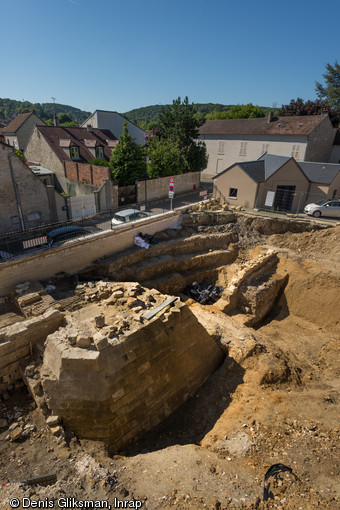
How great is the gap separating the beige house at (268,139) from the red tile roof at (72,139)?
Result: 13.3 metres

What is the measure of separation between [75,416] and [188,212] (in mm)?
16288

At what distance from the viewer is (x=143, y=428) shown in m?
9.27

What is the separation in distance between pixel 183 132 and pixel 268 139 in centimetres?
1076

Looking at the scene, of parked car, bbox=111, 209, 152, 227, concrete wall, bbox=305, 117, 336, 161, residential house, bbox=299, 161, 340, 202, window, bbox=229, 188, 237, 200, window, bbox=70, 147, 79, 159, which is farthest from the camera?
concrete wall, bbox=305, 117, 336, 161

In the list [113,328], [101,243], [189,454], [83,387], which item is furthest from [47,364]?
[101,243]

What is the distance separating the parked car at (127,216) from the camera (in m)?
18.2

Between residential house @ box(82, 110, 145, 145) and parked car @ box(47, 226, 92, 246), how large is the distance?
25528 mm

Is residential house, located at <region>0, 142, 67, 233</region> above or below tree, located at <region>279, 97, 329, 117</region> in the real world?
below

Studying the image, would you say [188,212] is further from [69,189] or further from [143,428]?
[143,428]

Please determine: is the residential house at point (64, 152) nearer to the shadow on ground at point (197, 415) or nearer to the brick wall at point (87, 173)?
the brick wall at point (87, 173)

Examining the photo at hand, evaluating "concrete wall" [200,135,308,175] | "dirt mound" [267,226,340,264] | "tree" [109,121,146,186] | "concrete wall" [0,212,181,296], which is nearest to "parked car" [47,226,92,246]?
"concrete wall" [0,212,181,296]

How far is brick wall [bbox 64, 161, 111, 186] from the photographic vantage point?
21719 millimetres

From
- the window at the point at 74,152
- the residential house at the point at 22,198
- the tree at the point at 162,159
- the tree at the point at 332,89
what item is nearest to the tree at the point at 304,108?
the tree at the point at 332,89

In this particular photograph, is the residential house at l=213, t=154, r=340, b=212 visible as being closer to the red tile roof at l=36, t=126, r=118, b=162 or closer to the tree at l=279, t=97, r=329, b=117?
the red tile roof at l=36, t=126, r=118, b=162
